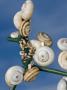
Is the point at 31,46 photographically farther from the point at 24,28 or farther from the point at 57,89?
the point at 57,89

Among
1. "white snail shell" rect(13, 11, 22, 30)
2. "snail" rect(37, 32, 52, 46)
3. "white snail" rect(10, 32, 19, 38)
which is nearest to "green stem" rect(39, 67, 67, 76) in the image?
"snail" rect(37, 32, 52, 46)

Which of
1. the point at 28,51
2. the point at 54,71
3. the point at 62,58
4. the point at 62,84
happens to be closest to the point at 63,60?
the point at 62,58

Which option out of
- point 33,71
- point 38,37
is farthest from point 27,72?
point 38,37

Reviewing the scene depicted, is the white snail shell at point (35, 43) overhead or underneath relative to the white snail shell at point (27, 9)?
underneath

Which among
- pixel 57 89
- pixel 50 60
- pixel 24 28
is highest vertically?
pixel 24 28

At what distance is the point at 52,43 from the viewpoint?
13.5m

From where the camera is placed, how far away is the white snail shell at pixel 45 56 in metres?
13.1

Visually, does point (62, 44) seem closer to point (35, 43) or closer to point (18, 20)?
point (35, 43)

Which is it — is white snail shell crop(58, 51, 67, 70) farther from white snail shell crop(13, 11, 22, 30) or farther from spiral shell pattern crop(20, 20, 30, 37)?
white snail shell crop(13, 11, 22, 30)

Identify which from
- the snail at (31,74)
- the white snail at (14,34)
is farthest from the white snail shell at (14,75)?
the white snail at (14,34)

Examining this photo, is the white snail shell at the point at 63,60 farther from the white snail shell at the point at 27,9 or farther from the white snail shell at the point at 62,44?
the white snail shell at the point at 27,9

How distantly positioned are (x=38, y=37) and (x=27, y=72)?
1.09 metres

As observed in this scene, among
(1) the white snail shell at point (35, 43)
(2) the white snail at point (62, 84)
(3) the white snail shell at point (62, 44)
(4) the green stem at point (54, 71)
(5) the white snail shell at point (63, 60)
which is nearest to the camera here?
(5) the white snail shell at point (63, 60)

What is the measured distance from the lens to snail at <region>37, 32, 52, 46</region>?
13.5m
